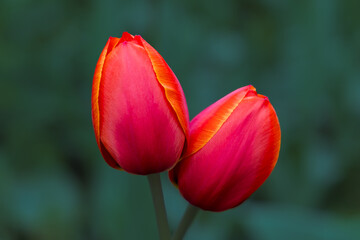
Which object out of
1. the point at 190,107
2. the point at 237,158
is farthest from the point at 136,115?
the point at 190,107

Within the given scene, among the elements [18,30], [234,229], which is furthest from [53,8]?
[234,229]

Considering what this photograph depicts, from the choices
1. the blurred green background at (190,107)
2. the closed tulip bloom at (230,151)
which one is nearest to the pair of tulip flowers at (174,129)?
the closed tulip bloom at (230,151)

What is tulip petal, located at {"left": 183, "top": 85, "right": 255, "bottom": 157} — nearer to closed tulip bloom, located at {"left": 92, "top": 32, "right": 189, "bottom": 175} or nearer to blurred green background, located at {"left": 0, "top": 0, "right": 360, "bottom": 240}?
closed tulip bloom, located at {"left": 92, "top": 32, "right": 189, "bottom": 175}

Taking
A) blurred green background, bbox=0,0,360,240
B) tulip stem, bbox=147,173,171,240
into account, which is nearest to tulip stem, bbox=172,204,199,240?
tulip stem, bbox=147,173,171,240

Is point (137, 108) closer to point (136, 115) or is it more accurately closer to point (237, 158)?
point (136, 115)

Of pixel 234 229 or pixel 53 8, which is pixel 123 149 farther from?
pixel 53 8

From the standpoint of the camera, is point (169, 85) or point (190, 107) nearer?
point (169, 85)
